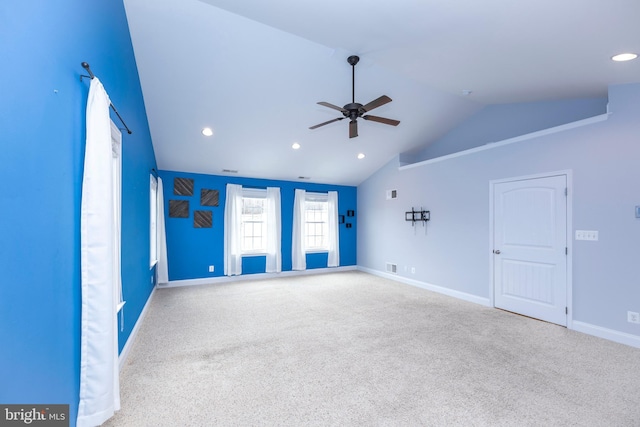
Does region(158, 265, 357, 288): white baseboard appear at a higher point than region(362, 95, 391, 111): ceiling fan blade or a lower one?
lower

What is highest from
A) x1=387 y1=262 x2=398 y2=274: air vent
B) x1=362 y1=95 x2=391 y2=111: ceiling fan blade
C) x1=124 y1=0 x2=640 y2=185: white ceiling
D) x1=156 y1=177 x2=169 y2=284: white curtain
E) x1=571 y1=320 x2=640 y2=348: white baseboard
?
x1=124 y1=0 x2=640 y2=185: white ceiling

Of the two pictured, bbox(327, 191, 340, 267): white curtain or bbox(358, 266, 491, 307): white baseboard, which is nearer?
bbox(358, 266, 491, 307): white baseboard

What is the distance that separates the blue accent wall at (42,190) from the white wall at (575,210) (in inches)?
195

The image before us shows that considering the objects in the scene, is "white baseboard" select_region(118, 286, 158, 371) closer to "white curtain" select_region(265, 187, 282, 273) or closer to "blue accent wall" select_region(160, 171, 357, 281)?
"blue accent wall" select_region(160, 171, 357, 281)

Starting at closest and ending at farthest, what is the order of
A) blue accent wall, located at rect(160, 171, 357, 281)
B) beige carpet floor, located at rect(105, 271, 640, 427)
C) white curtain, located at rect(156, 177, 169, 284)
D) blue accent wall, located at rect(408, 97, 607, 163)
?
1. beige carpet floor, located at rect(105, 271, 640, 427)
2. blue accent wall, located at rect(408, 97, 607, 163)
3. white curtain, located at rect(156, 177, 169, 284)
4. blue accent wall, located at rect(160, 171, 357, 281)

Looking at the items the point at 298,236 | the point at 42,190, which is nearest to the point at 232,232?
the point at 298,236

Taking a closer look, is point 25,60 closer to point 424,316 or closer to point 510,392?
point 510,392

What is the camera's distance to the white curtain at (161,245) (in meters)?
5.53

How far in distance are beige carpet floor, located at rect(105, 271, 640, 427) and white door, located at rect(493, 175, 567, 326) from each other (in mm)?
285

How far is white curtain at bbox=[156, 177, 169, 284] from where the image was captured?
218 inches

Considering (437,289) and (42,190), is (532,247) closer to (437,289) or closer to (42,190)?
(437,289)

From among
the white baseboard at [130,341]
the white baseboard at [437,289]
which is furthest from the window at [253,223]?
the white baseboard at [437,289]

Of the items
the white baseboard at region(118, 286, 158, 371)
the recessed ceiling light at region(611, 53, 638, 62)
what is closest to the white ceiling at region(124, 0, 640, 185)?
the recessed ceiling light at region(611, 53, 638, 62)

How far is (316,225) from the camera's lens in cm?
761
